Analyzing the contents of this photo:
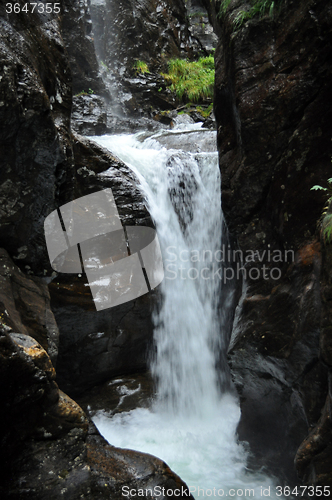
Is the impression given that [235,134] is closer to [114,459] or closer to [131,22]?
[114,459]

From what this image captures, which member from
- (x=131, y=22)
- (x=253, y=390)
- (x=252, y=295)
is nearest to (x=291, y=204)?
(x=252, y=295)

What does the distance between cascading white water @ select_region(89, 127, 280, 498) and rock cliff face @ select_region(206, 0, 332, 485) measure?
783 mm

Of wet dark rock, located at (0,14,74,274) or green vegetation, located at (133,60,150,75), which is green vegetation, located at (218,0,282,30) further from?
green vegetation, located at (133,60,150,75)

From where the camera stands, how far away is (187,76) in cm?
1228

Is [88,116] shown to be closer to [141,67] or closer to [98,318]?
[141,67]

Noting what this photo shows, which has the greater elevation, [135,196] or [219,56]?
[219,56]

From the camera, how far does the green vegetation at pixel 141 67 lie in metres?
12.5

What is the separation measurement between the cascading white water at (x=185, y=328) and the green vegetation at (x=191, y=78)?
6164 millimetres

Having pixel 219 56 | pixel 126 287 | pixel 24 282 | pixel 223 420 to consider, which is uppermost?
pixel 219 56

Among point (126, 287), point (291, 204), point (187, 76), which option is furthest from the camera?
point (187, 76)

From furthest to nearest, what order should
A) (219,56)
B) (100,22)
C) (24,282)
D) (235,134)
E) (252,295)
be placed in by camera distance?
(100,22) < (219,56) < (235,134) < (252,295) < (24,282)

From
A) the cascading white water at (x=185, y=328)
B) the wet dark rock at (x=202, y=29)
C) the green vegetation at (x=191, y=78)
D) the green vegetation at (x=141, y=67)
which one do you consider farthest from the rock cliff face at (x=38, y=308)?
the wet dark rock at (x=202, y=29)

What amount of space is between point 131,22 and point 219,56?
10.9 meters

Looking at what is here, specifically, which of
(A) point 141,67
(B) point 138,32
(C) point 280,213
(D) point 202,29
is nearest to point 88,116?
(A) point 141,67
